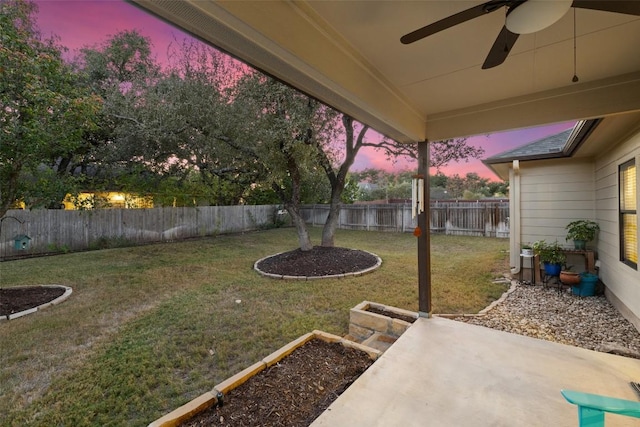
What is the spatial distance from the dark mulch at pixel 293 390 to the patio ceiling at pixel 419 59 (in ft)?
6.62

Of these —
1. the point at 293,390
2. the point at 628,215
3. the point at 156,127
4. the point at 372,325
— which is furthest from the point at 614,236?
the point at 156,127

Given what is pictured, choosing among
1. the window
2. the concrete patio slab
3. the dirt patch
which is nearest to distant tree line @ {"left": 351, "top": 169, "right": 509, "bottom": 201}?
the window

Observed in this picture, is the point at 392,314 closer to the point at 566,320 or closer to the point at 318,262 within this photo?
the point at 566,320

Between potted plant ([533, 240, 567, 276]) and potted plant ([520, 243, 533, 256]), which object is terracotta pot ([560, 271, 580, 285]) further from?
potted plant ([520, 243, 533, 256])

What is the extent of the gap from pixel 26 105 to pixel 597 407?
19.1 feet

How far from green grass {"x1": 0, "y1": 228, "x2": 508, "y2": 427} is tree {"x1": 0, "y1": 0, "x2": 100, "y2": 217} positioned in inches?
79.8

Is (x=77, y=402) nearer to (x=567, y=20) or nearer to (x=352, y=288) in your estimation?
(x=352, y=288)

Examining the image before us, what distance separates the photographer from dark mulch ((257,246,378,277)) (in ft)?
18.5

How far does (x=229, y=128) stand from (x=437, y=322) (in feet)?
19.3

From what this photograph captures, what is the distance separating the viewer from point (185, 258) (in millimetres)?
7035

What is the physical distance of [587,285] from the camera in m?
4.30

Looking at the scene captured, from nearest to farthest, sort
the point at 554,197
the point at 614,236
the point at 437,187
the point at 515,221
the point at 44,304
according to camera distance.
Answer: the point at 614,236 < the point at 44,304 < the point at 554,197 < the point at 515,221 < the point at 437,187

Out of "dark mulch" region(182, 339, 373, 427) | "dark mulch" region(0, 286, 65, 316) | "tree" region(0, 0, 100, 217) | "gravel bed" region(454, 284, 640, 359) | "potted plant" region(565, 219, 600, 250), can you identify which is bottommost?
"gravel bed" region(454, 284, 640, 359)

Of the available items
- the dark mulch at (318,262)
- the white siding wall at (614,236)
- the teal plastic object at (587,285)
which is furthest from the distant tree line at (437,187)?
the teal plastic object at (587,285)
